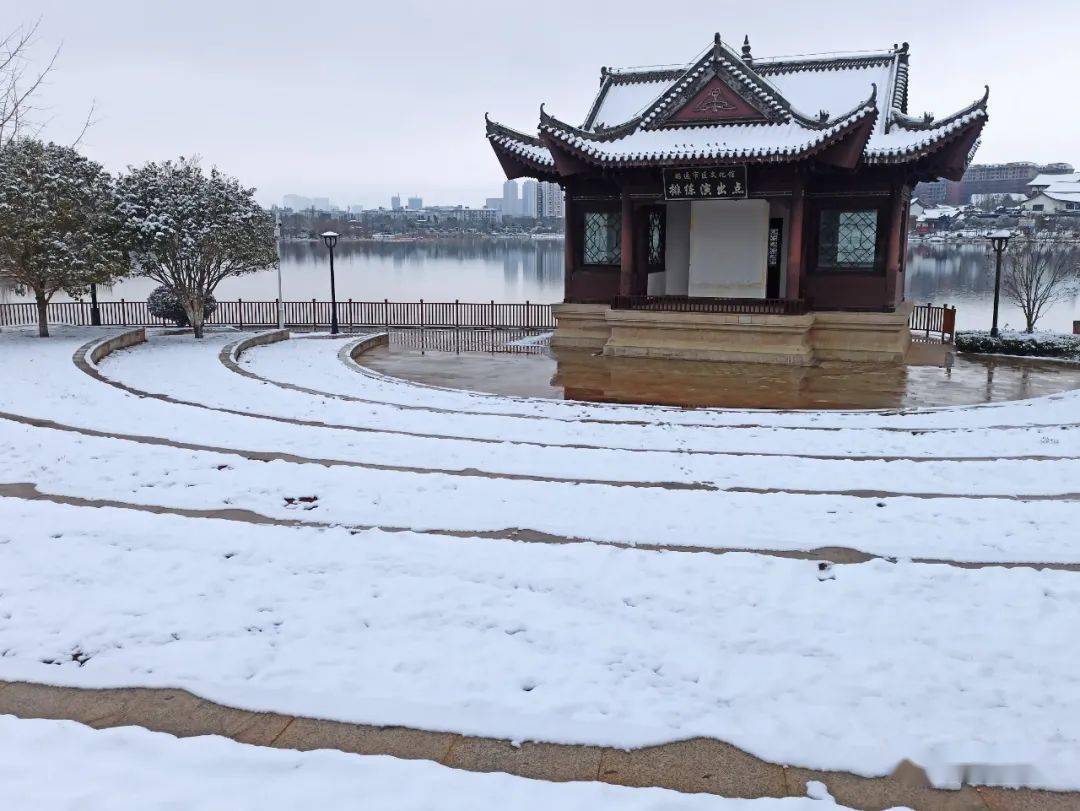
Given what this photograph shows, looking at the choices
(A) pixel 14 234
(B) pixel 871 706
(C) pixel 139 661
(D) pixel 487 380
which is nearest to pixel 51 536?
(C) pixel 139 661

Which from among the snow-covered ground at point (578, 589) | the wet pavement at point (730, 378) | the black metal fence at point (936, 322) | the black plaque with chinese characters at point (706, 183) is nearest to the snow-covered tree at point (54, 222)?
the wet pavement at point (730, 378)

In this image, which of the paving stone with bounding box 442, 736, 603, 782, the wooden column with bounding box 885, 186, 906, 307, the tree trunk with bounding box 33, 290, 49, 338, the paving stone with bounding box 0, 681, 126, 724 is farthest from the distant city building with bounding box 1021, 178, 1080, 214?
the paving stone with bounding box 0, 681, 126, 724

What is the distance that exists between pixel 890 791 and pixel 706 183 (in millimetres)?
16917

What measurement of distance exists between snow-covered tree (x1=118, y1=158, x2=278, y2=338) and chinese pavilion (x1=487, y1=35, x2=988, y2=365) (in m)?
7.45

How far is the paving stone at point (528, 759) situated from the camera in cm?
381

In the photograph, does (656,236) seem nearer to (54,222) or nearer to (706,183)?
(706,183)

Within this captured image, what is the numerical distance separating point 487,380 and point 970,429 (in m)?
8.60

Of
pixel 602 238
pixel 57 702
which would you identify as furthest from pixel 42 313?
pixel 57 702

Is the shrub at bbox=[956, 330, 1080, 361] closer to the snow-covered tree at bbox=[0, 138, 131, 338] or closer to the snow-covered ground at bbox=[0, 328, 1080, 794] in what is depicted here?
the snow-covered ground at bbox=[0, 328, 1080, 794]

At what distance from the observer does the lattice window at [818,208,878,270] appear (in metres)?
19.7

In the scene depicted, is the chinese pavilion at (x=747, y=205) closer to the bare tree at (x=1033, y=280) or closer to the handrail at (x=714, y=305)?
the handrail at (x=714, y=305)

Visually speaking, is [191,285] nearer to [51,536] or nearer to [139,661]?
[51,536]

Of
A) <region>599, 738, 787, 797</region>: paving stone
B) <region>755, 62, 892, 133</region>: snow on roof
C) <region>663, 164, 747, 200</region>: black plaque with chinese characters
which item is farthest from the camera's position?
<region>755, 62, 892, 133</region>: snow on roof

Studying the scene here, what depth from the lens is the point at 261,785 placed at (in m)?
3.60
